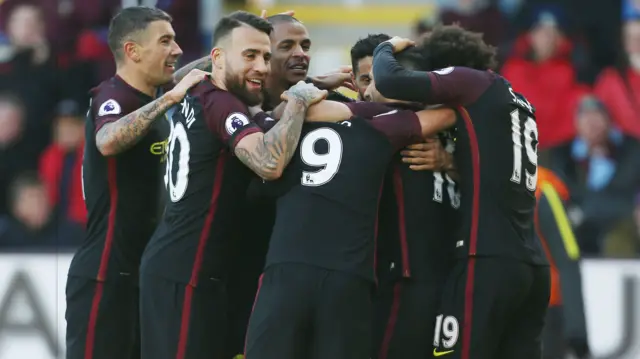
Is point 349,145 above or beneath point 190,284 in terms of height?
above

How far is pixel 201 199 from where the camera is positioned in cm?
589

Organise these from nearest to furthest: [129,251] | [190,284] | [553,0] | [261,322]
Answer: [261,322] → [190,284] → [129,251] → [553,0]

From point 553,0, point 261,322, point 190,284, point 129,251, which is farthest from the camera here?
point 553,0

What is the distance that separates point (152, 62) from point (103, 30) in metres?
5.22

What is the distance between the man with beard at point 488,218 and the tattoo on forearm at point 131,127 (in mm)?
1132

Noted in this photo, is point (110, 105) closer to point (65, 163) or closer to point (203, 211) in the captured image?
point (203, 211)

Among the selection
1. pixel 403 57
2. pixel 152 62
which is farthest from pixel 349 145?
pixel 152 62

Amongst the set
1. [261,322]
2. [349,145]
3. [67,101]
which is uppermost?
[67,101]

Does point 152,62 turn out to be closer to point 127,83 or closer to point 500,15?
point 127,83

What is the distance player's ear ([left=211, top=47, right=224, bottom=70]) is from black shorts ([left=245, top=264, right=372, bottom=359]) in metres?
1.16

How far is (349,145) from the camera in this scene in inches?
218

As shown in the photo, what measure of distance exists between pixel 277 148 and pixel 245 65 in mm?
663

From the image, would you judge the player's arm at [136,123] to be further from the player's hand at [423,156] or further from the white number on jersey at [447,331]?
the white number on jersey at [447,331]

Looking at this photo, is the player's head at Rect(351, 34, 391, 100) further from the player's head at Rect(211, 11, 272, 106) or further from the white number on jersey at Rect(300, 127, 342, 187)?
the white number on jersey at Rect(300, 127, 342, 187)
